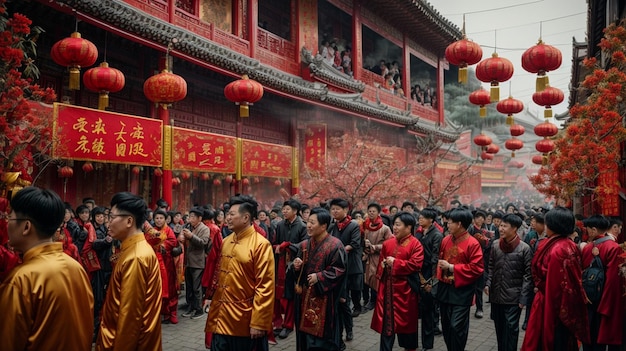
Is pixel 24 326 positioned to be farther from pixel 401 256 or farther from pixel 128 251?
pixel 401 256

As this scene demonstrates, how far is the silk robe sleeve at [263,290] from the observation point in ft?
11.4

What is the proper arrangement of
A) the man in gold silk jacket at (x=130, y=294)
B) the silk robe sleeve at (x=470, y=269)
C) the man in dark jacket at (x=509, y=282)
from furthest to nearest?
the man in dark jacket at (x=509, y=282) < the silk robe sleeve at (x=470, y=269) < the man in gold silk jacket at (x=130, y=294)

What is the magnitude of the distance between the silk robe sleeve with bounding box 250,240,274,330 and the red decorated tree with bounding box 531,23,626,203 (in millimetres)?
3774

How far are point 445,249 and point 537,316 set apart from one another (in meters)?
1.19

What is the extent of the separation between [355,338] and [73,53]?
6038mm

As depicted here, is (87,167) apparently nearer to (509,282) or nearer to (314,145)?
(314,145)

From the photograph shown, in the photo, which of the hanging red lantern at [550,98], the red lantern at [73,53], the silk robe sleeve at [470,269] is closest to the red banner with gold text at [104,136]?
the red lantern at [73,53]

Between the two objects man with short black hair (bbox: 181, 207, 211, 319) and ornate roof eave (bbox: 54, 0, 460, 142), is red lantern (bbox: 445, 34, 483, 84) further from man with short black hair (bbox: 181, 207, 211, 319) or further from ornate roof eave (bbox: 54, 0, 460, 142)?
man with short black hair (bbox: 181, 207, 211, 319)

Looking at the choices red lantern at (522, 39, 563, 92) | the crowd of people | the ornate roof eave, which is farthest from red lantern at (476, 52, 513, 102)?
the ornate roof eave

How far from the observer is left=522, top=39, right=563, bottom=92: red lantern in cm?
729

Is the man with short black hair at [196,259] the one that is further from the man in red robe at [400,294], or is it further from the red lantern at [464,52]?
the red lantern at [464,52]

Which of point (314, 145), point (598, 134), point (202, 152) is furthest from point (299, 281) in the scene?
point (314, 145)

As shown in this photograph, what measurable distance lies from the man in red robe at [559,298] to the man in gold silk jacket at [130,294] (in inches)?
128

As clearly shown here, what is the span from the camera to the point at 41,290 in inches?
81.2
